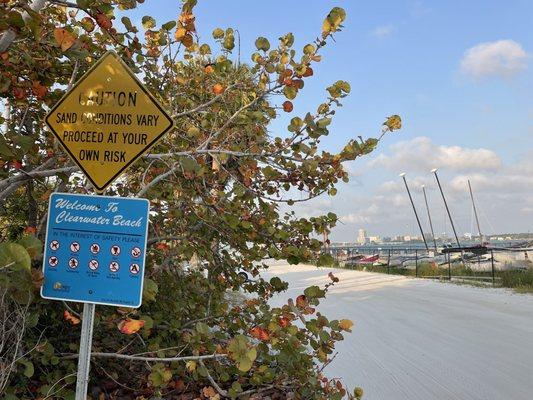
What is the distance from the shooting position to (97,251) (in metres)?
2.57

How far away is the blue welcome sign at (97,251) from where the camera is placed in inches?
100.0

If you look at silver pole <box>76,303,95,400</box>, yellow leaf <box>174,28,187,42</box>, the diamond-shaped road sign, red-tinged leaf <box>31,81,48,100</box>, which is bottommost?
silver pole <box>76,303,95,400</box>

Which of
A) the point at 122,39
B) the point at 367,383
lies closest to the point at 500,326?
the point at 367,383

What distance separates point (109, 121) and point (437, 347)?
613 centimetres

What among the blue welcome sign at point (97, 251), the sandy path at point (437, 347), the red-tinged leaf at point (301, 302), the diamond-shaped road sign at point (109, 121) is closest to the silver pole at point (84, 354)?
the blue welcome sign at point (97, 251)

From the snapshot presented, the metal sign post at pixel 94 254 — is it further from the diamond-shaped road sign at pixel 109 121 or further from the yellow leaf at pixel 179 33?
the yellow leaf at pixel 179 33

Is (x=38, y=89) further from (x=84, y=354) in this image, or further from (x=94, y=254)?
(x=84, y=354)

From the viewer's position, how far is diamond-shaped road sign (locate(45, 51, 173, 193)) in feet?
9.07

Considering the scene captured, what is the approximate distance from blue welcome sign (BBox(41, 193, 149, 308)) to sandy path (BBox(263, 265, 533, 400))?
3304 millimetres

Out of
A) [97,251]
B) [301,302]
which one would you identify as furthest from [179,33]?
[301,302]

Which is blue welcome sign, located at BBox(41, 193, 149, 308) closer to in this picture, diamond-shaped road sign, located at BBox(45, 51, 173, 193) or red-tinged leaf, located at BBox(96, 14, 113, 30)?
diamond-shaped road sign, located at BBox(45, 51, 173, 193)

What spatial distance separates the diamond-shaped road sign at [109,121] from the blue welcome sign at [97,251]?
23 centimetres

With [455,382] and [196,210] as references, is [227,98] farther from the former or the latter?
[455,382]

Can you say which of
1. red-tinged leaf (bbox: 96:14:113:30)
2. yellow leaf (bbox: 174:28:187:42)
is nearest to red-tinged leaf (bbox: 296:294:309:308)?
yellow leaf (bbox: 174:28:187:42)
